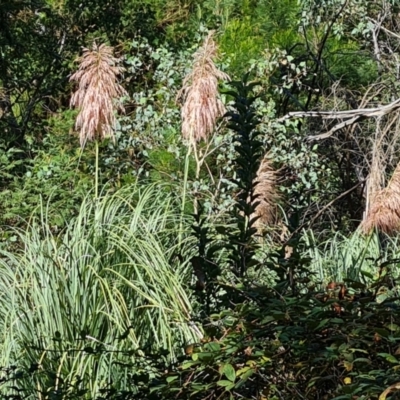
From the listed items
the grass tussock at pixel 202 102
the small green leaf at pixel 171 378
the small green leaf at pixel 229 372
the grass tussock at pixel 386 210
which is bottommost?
the small green leaf at pixel 171 378

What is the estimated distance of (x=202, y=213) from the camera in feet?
19.0

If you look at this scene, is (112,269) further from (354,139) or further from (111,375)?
(354,139)

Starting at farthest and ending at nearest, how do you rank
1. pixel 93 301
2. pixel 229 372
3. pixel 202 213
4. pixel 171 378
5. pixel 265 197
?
pixel 265 197 < pixel 202 213 < pixel 93 301 < pixel 171 378 < pixel 229 372

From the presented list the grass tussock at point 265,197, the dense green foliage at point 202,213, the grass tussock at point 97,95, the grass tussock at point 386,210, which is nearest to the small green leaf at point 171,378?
the dense green foliage at point 202,213

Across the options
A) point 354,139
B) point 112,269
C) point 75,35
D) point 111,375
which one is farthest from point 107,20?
point 111,375

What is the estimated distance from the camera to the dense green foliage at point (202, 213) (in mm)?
3215

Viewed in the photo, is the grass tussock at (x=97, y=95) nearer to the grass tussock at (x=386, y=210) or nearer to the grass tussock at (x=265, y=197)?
the grass tussock at (x=265, y=197)

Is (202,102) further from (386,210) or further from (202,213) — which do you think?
(386,210)

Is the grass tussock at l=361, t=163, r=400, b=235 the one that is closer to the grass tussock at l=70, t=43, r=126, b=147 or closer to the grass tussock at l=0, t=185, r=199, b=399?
the grass tussock at l=0, t=185, r=199, b=399

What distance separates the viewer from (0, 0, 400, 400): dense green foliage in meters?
3.21

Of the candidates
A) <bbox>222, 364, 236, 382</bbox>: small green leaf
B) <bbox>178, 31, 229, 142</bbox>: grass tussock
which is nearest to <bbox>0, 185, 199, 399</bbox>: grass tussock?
<bbox>178, 31, 229, 142</bbox>: grass tussock

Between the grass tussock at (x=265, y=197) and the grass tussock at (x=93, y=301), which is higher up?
the grass tussock at (x=265, y=197)

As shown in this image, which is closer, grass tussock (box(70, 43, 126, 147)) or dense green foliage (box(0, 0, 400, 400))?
dense green foliage (box(0, 0, 400, 400))

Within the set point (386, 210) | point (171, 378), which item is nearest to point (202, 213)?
point (386, 210)
